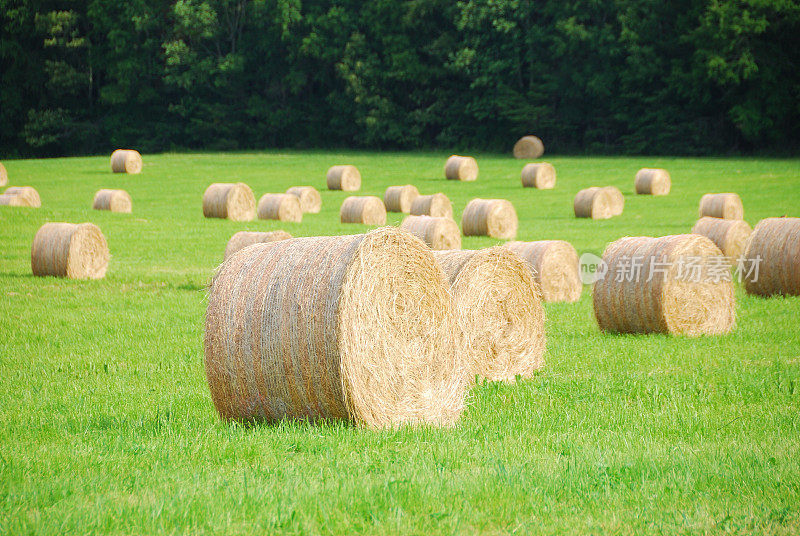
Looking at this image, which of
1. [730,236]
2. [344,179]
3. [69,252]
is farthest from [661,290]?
[344,179]

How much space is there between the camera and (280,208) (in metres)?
27.6

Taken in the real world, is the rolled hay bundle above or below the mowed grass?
below

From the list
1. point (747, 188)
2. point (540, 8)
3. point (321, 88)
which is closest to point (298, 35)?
point (321, 88)

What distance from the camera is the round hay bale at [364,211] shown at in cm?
2691

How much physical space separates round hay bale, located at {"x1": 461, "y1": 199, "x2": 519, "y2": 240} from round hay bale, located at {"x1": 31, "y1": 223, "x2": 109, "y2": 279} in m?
9.51

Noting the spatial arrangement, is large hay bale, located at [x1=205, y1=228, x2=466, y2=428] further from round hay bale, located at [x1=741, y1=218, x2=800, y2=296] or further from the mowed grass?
A: round hay bale, located at [x1=741, y1=218, x2=800, y2=296]

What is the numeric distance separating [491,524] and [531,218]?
24087mm

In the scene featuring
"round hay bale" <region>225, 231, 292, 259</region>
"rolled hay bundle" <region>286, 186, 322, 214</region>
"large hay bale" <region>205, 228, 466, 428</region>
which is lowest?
"rolled hay bundle" <region>286, 186, 322, 214</region>

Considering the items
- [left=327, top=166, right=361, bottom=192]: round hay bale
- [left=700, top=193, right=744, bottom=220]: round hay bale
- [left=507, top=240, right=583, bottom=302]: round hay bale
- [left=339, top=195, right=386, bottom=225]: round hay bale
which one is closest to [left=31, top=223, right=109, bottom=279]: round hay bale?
[left=507, top=240, right=583, bottom=302]: round hay bale

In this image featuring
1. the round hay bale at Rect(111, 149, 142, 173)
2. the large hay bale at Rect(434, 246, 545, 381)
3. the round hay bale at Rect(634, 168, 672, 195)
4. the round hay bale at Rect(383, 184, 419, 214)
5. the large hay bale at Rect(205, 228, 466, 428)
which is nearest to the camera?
the large hay bale at Rect(205, 228, 466, 428)

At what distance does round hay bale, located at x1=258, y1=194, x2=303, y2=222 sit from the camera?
27.6 metres

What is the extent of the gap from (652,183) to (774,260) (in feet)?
60.6

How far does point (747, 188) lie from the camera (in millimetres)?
32500

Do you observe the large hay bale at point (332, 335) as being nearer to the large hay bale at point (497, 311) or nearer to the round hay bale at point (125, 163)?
the large hay bale at point (497, 311)
